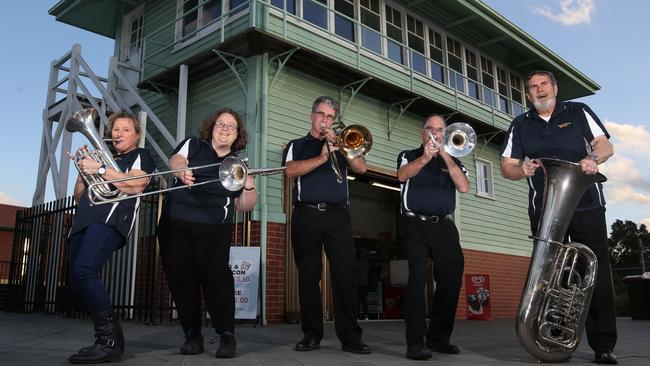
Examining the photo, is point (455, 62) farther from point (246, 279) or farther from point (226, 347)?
point (226, 347)

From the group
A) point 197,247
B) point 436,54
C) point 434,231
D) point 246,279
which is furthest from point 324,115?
point 436,54

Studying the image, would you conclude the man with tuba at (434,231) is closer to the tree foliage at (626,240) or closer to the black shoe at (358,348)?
the black shoe at (358,348)

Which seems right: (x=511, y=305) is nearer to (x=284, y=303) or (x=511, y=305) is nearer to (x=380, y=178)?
(x=380, y=178)

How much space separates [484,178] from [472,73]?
2.93m

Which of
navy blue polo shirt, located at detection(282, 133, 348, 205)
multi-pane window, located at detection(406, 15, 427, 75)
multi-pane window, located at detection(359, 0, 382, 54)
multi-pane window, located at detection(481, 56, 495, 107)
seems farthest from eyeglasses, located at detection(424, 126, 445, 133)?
multi-pane window, located at detection(481, 56, 495, 107)

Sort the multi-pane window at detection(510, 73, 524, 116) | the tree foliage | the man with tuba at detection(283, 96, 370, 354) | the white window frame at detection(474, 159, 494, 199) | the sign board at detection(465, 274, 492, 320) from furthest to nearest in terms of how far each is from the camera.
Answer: the tree foliage → the multi-pane window at detection(510, 73, 524, 116) → the white window frame at detection(474, 159, 494, 199) → the sign board at detection(465, 274, 492, 320) → the man with tuba at detection(283, 96, 370, 354)

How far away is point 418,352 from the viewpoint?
3.75m

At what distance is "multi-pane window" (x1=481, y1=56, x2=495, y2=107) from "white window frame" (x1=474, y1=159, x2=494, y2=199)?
1706 millimetres

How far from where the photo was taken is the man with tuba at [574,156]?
378cm

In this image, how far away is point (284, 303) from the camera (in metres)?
8.66

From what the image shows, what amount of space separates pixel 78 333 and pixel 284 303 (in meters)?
3.54

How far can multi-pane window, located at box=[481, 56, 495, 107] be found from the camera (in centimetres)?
1472

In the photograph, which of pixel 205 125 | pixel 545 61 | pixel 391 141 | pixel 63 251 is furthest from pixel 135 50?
pixel 545 61

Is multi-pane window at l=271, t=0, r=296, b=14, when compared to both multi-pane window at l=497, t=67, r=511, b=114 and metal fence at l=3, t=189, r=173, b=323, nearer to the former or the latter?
metal fence at l=3, t=189, r=173, b=323
